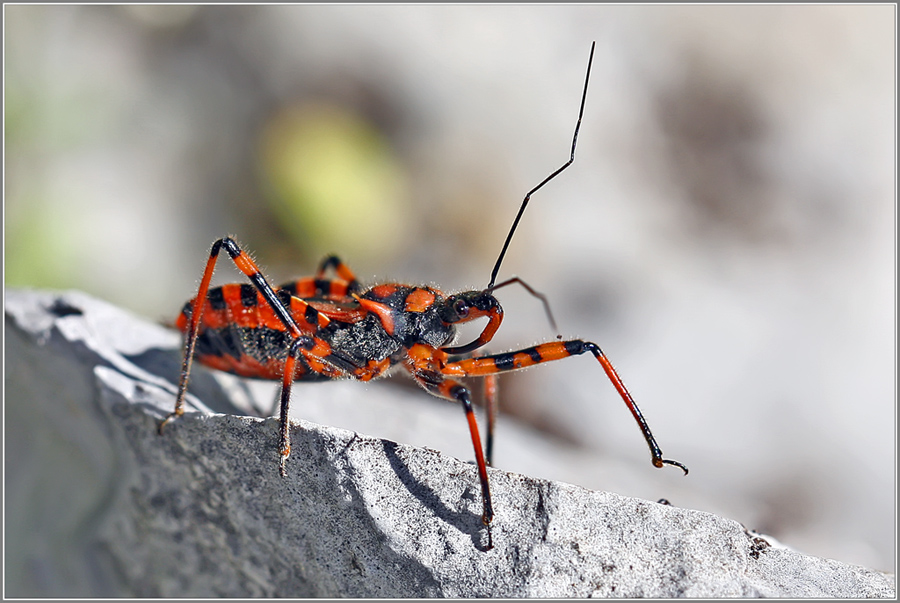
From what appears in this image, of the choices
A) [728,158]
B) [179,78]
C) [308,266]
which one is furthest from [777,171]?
[179,78]

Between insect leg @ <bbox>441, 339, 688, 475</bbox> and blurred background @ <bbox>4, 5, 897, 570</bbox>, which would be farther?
blurred background @ <bbox>4, 5, 897, 570</bbox>

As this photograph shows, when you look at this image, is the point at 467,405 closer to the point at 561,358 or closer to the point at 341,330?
the point at 561,358

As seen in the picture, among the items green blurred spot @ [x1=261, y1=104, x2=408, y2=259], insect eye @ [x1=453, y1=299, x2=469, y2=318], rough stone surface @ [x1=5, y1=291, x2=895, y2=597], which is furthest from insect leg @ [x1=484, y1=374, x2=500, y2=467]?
green blurred spot @ [x1=261, y1=104, x2=408, y2=259]

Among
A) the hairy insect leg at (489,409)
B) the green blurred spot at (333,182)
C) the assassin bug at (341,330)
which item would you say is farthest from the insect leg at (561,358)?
the green blurred spot at (333,182)

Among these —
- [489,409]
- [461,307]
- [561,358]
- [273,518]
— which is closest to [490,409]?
[489,409]

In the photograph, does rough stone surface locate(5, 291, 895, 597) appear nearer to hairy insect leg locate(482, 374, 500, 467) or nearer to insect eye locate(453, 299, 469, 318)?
insect eye locate(453, 299, 469, 318)

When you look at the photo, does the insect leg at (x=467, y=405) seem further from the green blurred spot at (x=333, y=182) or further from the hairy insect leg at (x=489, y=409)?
the green blurred spot at (x=333, y=182)
